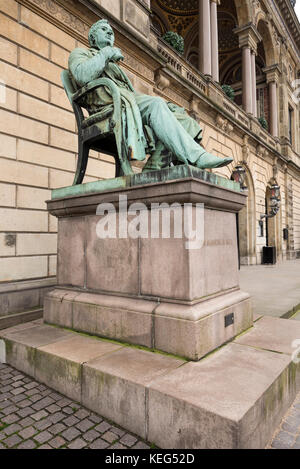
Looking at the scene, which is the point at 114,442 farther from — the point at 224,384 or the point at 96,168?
the point at 96,168

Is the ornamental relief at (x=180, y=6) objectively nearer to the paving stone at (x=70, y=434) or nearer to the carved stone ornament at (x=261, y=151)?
the carved stone ornament at (x=261, y=151)

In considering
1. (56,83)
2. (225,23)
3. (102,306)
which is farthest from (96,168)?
(225,23)

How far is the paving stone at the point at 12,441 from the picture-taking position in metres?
1.75

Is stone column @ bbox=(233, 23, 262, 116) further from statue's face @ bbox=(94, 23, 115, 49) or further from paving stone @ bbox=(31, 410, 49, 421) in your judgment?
paving stone @ bbox=(31, 410, 49, 421)

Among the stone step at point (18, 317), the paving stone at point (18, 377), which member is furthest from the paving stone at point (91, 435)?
the stone step at point (18, 317)

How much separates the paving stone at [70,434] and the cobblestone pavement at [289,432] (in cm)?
117

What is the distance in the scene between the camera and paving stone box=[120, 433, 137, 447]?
5.74 ft

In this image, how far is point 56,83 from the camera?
5449mm

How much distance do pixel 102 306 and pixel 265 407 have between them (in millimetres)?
1642

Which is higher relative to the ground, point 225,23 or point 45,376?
point 225,23

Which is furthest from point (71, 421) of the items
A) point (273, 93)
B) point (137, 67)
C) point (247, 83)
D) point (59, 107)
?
point (273, 93)

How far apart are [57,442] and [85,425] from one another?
22 cm

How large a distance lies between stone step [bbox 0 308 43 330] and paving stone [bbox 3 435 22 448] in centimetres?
257

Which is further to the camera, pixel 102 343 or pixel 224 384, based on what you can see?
pixel 102 343
